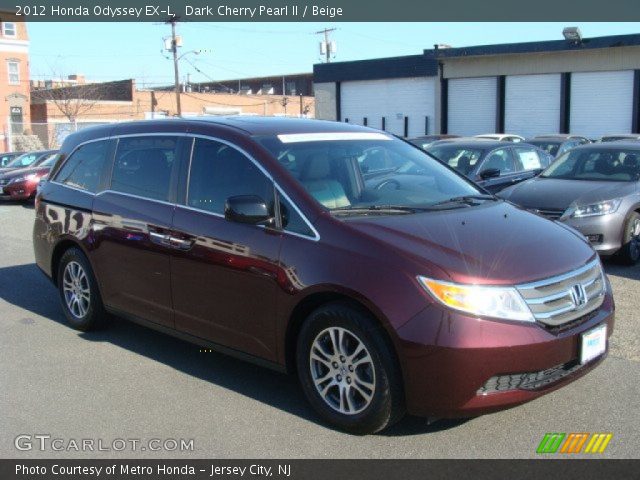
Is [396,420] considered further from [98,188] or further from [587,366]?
[98,188]

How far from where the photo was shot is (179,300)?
497 cm

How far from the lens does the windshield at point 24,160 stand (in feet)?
68.7

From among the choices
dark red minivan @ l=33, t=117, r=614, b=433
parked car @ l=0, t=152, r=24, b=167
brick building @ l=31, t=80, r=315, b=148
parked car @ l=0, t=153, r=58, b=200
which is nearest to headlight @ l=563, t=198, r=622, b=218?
dark red minivan @ l=33, t=117, r=614, b=433

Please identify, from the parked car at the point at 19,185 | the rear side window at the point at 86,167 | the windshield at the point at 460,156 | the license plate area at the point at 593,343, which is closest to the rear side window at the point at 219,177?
the rear side window at the point at 86,167

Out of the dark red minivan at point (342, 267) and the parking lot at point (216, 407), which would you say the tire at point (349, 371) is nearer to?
the dark red minivan at point (342, 267)

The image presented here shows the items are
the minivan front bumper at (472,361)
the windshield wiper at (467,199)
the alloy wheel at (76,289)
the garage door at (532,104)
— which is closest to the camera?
the minivan front bumper at (472,361)

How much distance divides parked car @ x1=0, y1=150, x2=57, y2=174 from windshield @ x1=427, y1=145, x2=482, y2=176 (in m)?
13.5

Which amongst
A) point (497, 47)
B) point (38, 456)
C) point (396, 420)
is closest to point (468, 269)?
point (396, 420)

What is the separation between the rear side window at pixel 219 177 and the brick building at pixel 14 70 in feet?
178

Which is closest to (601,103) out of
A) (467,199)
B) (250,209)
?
(467,199)

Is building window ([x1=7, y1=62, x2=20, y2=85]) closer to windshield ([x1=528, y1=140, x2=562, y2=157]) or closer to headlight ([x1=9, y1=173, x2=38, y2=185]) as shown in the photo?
headlight ([x1=9, y1=173, x2=38, y2=185])

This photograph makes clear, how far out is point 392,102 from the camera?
35500 millimetres

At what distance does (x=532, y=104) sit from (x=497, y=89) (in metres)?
1.95

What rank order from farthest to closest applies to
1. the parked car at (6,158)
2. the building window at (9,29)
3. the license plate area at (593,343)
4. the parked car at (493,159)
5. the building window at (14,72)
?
the building window at (14,72)
the building window at (9,29)
the parked car at (6,158)
the parked car at (493,159)
the license plate area at (593,343)
